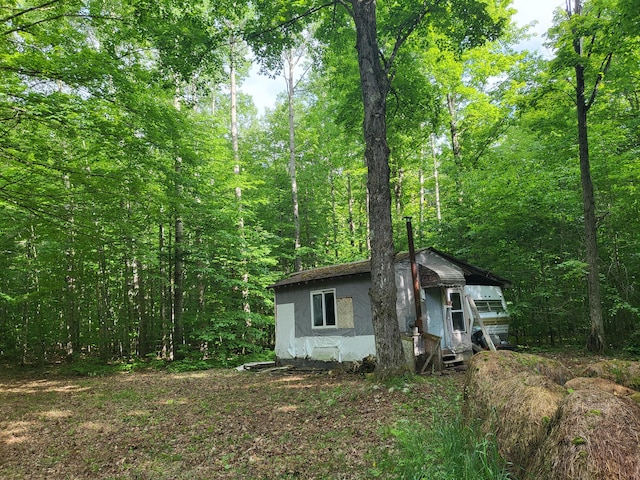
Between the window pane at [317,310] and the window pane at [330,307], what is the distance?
0.95 ft

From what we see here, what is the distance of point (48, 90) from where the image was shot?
7941 mm

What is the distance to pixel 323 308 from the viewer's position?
12594 millimetres

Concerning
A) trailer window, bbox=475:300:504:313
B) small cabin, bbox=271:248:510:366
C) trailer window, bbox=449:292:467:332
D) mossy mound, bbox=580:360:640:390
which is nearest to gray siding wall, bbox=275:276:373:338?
small cabin, bbox=271:248:510:366

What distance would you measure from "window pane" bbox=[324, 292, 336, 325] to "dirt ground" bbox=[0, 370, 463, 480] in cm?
222

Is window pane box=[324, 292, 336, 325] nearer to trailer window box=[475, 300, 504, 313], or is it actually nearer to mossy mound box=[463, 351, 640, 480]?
trailer window box=[475, 300, 504, 313]

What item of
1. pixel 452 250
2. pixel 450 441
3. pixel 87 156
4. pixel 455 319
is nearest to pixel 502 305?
pixel 455 319

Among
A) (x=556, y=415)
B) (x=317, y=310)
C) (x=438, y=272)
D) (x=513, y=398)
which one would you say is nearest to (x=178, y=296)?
(x=317, y=310)

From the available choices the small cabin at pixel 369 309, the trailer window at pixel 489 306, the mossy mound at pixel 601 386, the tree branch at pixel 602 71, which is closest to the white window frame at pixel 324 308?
the small cabin at pixel 369 309

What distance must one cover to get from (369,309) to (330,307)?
164cm

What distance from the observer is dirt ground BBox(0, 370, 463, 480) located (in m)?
4.88

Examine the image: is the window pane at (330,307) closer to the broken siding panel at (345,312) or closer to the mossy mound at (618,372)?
the broken siding panel at (345,312)

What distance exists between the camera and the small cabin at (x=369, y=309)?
37.2ft

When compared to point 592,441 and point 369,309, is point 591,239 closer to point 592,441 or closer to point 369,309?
point 369,309

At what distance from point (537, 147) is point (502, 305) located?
672 centimetres
